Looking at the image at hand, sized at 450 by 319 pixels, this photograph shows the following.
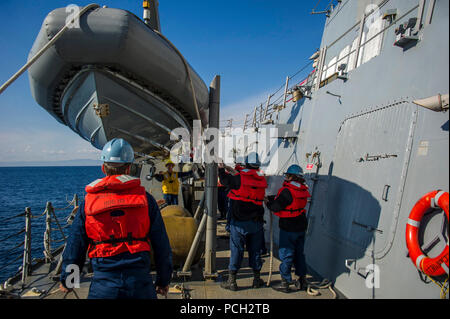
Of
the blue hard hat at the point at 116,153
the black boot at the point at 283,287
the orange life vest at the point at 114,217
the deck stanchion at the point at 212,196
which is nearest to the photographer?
the orange life vest at the point at 114,217

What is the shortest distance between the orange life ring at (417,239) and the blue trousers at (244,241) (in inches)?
64.2

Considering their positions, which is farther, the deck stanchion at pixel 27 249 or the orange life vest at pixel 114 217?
the deck stanchion at pixel 27 249

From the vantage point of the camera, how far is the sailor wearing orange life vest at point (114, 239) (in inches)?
68.6

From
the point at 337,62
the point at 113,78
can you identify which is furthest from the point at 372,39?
the point at 113,78

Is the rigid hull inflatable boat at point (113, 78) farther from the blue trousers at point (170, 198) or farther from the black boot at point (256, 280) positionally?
the black boot at point (256, 280)

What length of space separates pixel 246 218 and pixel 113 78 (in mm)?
2661

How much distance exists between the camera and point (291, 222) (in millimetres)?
3092

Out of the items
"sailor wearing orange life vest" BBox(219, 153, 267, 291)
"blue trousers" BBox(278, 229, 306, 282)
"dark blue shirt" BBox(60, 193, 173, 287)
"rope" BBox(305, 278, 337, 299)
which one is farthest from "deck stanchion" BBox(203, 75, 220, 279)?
"dark blue shirt" BBox(60, 193, 173, 287)

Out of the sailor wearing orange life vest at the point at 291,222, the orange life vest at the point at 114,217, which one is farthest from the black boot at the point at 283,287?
the orange life vest at the point at 114,217

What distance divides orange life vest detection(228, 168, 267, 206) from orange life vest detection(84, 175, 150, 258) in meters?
1.62

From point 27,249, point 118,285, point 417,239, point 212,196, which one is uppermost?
point 417,239

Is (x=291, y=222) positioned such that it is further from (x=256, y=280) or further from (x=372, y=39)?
(x=372, y=39)

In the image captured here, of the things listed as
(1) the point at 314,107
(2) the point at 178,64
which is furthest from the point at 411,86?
(2) the point at 178,64
